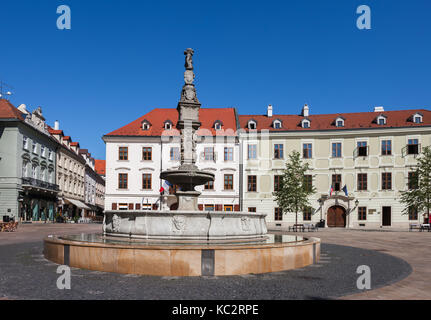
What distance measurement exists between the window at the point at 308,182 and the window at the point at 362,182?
4.68 m

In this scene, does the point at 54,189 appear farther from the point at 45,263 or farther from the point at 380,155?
the point at 45,263

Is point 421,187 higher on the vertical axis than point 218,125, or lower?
lower

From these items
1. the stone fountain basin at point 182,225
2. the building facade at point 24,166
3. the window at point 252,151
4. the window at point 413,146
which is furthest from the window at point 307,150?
the stone fountain basin at point 182,225

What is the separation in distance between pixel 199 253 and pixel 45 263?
4374 mm

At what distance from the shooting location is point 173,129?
42.4 metres

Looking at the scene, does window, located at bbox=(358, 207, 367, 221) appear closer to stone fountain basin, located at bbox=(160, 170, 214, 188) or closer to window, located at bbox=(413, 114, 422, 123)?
window, located at bbox=(413, 114, 422, 123)

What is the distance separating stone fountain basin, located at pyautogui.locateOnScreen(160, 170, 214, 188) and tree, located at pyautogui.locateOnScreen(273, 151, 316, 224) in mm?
22359

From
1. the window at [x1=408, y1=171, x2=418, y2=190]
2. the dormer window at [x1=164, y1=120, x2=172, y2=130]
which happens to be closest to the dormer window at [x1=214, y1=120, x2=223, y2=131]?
the dormer window at [x1=164, y1=120, x2=172, y2=130]

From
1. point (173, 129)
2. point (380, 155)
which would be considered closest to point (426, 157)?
point (380, 155)

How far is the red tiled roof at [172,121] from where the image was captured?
42031mm

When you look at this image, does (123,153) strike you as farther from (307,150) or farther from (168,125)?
(307,150)

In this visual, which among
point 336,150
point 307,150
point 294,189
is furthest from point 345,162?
point 294,189

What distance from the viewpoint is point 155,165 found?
41375mm

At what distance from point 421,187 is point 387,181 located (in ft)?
14.2
